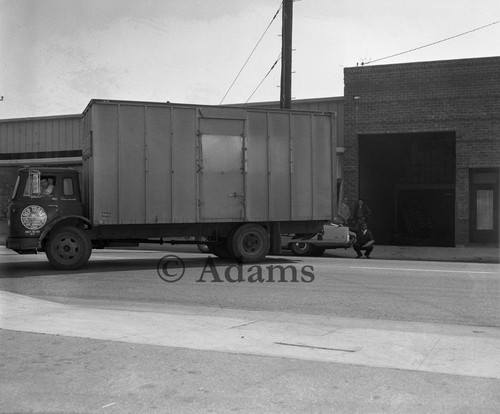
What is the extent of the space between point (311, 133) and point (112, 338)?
9551 mm

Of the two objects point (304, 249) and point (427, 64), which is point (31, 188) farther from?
point (427, 64)

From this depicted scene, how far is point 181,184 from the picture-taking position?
1438cm

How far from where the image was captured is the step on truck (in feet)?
44.7

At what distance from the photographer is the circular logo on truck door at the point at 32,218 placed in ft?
43.9

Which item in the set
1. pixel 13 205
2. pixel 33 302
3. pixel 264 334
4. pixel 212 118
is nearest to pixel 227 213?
pixel 212 118

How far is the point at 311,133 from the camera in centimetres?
1572

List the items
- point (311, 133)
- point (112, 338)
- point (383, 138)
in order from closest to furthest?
1. point (112, 338)
2. point (311, 133)
3. point (383, 138)

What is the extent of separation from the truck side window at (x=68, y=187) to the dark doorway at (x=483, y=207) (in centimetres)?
1344

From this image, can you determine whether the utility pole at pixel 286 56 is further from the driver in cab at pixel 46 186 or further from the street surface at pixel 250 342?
the driver in cab at pixel 46 186

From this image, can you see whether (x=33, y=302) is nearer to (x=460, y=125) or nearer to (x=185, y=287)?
(x=185, y=287)

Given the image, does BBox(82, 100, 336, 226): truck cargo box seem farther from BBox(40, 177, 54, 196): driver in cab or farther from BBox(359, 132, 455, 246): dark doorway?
BBox(359, 132, 455, 246): dark doorway

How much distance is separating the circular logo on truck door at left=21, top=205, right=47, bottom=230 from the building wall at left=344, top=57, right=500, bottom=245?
1183cm

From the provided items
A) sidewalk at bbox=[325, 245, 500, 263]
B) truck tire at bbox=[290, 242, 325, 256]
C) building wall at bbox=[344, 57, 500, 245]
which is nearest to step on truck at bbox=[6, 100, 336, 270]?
truck tire at bbox=[290, 242, 325, 256]

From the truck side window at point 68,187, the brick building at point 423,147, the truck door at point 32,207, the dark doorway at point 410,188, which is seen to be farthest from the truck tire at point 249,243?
the dark doorway at point 410,188
